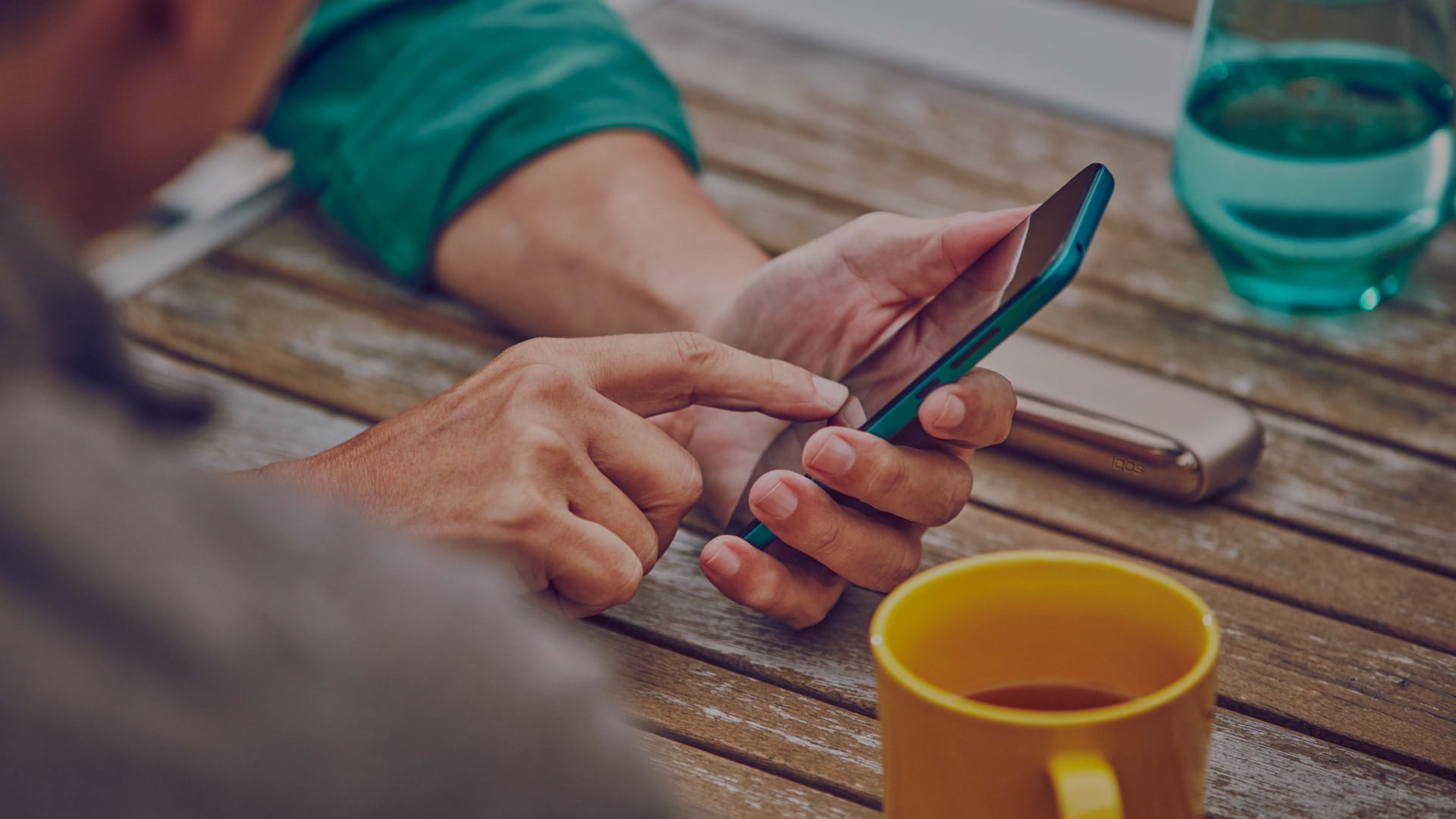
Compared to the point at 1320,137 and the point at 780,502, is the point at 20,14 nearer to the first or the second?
the point at 780,502

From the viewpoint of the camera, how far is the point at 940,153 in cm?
128

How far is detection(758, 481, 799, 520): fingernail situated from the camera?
2.40 ft

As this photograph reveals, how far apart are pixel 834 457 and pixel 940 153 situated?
25.4 inches

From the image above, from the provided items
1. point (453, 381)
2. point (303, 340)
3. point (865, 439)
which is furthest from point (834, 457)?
point (303, 340)

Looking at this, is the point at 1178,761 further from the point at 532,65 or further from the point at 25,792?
the point at 532,65

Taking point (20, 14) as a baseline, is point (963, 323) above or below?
below

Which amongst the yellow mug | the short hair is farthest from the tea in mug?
the short hair

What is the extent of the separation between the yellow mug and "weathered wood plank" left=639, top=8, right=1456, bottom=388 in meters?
0.59

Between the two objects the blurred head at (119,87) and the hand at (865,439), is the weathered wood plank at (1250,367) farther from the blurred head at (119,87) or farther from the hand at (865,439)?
the blurred head at (119,87)

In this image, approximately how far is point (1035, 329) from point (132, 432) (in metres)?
0.79

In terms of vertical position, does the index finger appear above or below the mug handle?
below

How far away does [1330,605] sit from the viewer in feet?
2.55

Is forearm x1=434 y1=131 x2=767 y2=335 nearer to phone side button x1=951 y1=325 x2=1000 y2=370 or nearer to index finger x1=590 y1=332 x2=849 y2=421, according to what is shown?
index finger x1=590 y1=332 x2=849 y2=421

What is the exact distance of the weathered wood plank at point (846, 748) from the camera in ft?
2.07
